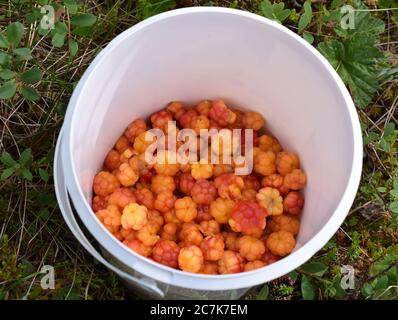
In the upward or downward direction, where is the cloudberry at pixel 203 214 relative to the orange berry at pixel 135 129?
downward

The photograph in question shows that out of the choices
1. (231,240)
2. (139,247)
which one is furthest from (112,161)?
(231,240)

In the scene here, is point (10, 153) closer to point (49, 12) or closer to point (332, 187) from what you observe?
point (49, 12)

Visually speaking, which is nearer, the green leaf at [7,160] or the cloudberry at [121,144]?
the green leaf at [7,160]

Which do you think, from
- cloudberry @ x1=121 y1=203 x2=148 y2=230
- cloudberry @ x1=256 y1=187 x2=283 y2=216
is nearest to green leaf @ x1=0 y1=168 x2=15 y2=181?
cloudberry @ x1=121 y1=203 x2=148 y2=230

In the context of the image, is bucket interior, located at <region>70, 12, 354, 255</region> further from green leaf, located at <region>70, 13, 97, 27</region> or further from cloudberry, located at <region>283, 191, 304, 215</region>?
green leaf, located at <region>70, 13, 97, 27</region>

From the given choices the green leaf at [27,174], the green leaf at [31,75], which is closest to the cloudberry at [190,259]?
the green leaf at [27,174]

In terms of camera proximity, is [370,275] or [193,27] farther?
[370,275]

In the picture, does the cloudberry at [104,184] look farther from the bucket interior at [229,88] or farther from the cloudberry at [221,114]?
the cloudberry at [221,114]

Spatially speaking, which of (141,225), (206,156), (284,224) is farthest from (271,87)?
(141,225)
